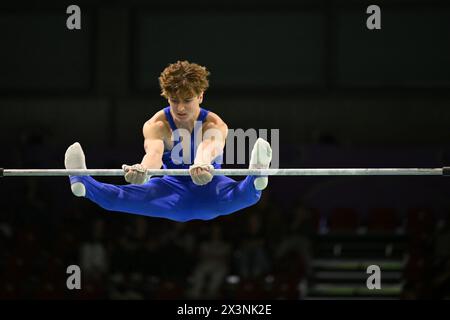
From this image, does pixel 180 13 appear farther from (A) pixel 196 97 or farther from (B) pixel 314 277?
(A) pixel 196 97

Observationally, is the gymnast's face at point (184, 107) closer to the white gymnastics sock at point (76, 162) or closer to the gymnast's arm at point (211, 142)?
the gymnast's arm at point (211, 142)

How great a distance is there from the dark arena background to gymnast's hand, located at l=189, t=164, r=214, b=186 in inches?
211

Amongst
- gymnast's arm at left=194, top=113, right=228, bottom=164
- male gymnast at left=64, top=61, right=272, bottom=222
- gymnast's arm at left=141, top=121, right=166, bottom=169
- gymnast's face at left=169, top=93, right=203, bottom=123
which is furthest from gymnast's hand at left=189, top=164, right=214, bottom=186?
gymnast's face at left=169, top=93, right=203, bottom=123

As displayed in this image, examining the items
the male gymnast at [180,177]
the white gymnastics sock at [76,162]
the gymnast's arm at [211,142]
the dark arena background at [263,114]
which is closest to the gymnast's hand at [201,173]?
the male gymnast at [180,177]

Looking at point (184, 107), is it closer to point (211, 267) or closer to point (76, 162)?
point (76, 162)

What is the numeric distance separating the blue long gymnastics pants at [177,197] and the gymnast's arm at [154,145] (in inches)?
9.4

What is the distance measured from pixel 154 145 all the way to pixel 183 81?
22.0 inches

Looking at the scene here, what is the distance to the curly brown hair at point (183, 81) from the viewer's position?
6.69 metres

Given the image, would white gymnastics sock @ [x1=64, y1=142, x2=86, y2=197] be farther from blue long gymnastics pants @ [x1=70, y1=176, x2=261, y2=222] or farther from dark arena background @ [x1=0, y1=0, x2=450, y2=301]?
dark arena background @ [x1=0, y1=0, x2=450, y2=301]

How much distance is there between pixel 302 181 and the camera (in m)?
13.4

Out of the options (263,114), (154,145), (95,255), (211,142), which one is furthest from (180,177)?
(263,114)

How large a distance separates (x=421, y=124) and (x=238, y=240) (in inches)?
149
